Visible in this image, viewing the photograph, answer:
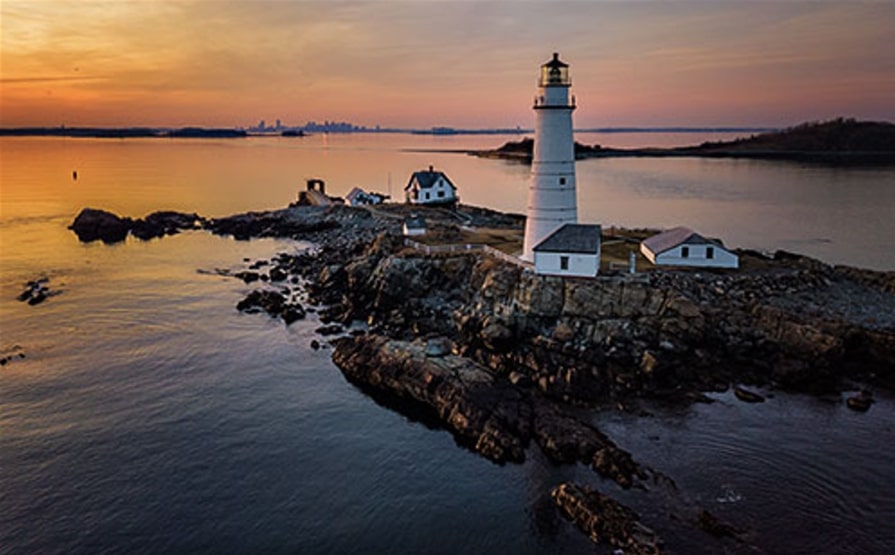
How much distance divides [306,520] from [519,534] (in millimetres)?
6238

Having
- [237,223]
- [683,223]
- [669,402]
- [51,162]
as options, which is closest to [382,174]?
[237,223]

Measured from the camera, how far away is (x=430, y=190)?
Answer: 6656 centimetres

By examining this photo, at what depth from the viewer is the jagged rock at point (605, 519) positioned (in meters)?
15.7

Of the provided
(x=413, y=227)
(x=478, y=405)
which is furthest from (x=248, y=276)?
(x=478, y=405)

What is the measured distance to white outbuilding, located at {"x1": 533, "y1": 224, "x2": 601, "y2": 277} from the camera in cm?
3048

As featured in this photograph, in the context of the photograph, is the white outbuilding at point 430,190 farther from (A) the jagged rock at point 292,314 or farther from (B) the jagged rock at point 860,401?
(B) the jagged rock at point 860,401

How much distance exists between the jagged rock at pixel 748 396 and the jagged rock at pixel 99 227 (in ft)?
195

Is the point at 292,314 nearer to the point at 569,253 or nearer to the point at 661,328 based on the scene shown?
the point at 569,253

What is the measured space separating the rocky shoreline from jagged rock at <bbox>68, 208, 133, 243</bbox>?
33889 mm

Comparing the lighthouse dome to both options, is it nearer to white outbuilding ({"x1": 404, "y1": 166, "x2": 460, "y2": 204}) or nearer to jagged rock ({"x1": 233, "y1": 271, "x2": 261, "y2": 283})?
jagged rock ({"x1": 233, "y1": 271, "x2": 261, "y2": 283})

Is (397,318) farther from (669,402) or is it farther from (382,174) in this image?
(382,174)

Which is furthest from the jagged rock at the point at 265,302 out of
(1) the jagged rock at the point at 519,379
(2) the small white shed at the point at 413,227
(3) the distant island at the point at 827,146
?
(3) the distant island at the point at 827,146

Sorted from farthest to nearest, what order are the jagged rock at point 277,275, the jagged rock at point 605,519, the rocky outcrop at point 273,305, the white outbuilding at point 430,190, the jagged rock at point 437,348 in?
the white outbuilding at point 430,190
the jagged rock at point 277,275
the rocky outcrop at point 273,305
the jagged rock at point 437,348
the jagged rock at point 605,519

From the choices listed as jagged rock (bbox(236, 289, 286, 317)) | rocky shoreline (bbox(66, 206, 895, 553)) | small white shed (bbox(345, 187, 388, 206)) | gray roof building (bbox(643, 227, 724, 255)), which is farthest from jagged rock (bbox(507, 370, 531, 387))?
small white shed (bbox(345, 187, 388, 206))
